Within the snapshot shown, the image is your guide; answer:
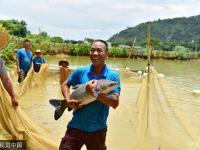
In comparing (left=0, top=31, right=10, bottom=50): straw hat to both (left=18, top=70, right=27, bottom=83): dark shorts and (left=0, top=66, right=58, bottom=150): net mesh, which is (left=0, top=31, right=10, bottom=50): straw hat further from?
(left=18, top=70, right=27, bottom=83): dark shorts

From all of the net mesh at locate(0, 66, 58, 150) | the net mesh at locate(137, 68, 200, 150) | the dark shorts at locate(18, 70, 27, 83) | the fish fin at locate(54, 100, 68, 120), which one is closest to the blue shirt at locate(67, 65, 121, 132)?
the fish fin at locate(54, 100, 68, 120)

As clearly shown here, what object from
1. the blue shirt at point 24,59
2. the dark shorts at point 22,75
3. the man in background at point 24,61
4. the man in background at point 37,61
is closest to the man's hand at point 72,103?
the man in background at point 24,61

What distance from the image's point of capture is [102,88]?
326cm

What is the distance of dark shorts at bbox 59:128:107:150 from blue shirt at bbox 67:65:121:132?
45mm

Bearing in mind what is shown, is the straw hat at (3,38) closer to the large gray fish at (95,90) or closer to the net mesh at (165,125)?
the large gray fish at (95,90)

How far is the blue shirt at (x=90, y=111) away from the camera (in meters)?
3.61

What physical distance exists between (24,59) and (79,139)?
7621 mm

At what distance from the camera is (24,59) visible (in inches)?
432

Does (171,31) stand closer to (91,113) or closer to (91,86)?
(91,113)

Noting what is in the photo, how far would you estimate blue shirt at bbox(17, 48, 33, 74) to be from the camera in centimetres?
1080

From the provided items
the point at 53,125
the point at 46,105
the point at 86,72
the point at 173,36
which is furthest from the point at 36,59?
the point at 173,36

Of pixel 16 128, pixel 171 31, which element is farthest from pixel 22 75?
pixel 171 31

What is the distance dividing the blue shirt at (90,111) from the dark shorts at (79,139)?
4 cm

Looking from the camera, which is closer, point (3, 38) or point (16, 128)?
point (16, 128)
